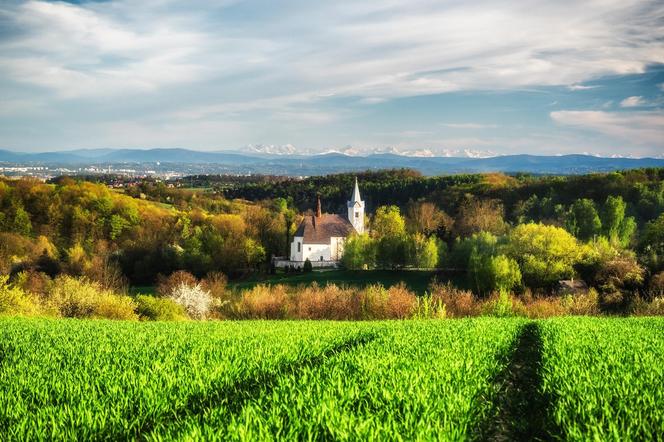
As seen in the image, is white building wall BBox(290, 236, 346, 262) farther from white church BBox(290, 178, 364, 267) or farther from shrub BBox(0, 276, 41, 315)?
shrub BBox(0, 276, 41, 315)

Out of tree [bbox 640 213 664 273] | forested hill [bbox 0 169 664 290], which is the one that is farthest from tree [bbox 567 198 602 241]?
tree [bbox 640 213 664 273]

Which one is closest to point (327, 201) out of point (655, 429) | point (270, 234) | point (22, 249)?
point (270, 234)

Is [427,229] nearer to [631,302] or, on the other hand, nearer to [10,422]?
[631,302]

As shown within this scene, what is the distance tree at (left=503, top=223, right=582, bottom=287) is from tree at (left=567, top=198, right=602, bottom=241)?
21856 millimetres

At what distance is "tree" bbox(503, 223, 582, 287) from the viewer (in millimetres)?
54906

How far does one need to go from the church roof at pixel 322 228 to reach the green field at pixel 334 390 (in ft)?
247

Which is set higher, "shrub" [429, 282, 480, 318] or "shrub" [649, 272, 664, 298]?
"shrub" [649, 272, 664, 298]

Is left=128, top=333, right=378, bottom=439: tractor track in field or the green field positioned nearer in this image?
the green field

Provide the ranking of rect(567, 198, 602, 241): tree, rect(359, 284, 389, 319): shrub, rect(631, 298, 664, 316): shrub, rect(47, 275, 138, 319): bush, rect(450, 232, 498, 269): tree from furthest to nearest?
rect(567, 198, 602, 241): tree < rect(450, 232, 498, 269): tree < rect(359, 284, 389, 319): shrub < rect(631, 298, 664, 316): shrub < rect(47, 275, 138, 319): bush

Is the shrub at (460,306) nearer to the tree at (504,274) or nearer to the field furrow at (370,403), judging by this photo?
the tree at (504,274)

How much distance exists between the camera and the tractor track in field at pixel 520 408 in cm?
822

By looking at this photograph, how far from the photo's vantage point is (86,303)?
37.4m

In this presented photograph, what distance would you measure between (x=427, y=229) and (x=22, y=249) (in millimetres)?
64580

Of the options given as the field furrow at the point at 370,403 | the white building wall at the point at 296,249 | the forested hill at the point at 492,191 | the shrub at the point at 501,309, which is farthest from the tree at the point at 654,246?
the white building wall at the point at 296,249
